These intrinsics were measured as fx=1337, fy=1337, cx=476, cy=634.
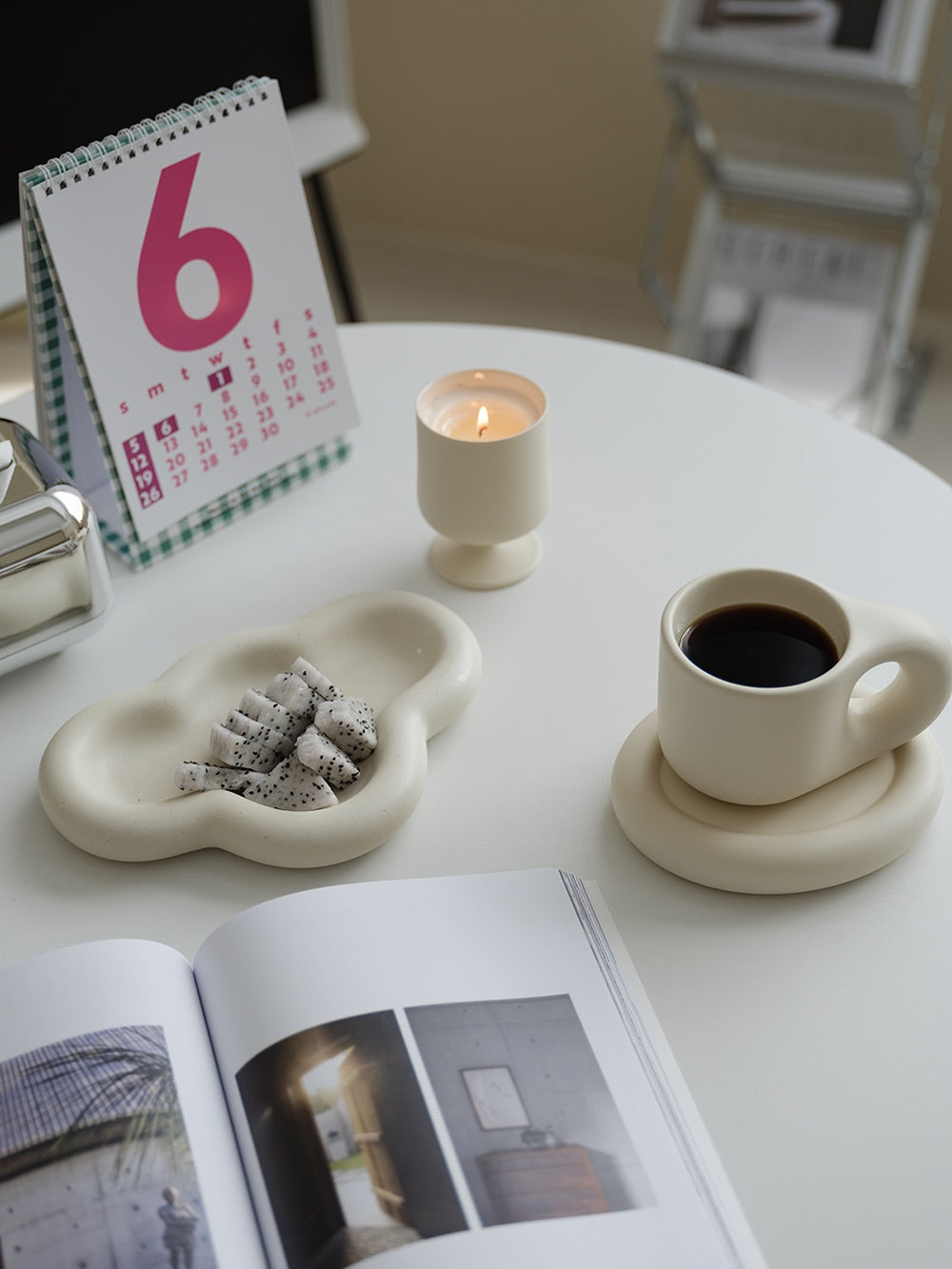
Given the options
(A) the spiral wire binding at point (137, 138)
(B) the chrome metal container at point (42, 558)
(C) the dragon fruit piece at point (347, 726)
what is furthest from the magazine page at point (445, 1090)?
(A) the spiral wire binding at point (137, 138)

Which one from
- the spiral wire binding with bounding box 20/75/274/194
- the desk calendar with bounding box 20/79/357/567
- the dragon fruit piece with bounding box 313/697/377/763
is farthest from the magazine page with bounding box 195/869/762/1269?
the spiral wire binding with bounding box 20/75/274/194

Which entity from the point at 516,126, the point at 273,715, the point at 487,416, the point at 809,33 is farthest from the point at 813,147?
the point at 273,715

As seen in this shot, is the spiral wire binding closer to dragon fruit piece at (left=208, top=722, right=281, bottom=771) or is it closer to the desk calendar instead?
the desk calendar

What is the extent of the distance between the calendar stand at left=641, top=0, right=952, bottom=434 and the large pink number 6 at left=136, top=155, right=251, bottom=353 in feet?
3.18

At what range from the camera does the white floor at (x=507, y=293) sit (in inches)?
93.6

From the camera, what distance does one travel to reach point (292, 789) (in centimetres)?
79

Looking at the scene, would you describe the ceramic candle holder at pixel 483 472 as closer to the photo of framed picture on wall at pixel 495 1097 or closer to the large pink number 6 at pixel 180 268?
the large pink number 6 at pixel 180 268

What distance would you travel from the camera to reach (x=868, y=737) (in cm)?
75

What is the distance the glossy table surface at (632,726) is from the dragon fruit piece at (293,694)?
86mm

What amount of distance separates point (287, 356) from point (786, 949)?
583 mm

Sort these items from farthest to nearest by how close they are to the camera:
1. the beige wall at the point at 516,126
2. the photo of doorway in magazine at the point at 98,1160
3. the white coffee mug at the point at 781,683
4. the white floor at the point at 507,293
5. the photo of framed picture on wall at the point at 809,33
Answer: the white floor at the point at 507,293, the beige wall at the point at 516,126, the photo of framed picture on wall at the point at 809,33, the white coffee mug at the point at 781,683, the photo of doorway in magazine at the point at 98,1160

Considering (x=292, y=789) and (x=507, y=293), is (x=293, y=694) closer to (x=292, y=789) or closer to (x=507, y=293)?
(x=292, y=789)

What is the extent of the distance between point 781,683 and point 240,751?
32 centimetres

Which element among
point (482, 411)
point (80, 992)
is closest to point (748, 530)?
point (482, 411)
